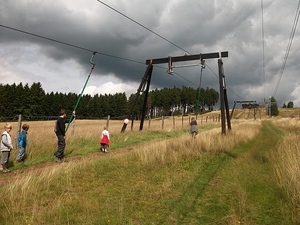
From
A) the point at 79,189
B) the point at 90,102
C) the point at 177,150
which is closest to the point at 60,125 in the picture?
the point at 79,189

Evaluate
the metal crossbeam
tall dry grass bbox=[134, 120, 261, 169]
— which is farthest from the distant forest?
tall dry grass bbox=[134, 120, 261, 169]

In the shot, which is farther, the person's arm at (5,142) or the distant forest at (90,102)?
the distant forest at (90,102)

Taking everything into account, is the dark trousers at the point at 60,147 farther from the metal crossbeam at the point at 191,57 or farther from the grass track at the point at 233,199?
the metal crossbeam at the point at 191,57

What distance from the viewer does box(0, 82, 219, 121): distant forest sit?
6769 cm

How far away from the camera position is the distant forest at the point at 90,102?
6769cm

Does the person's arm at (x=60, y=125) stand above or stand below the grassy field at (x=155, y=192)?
above

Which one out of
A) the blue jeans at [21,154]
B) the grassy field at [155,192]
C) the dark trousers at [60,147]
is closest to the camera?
the grassy field at [155,192]

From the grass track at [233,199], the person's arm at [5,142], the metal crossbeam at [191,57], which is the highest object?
the metal crossbeam at [191,57]

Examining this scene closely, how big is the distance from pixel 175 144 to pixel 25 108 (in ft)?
228

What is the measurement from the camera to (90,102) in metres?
91.5

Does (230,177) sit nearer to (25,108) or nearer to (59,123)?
(59,123)

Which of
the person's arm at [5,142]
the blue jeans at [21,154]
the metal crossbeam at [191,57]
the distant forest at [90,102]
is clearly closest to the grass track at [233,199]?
the person's arm at [5,142]

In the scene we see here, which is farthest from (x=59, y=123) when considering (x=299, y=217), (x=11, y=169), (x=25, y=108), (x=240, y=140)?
(x=25, y=108)

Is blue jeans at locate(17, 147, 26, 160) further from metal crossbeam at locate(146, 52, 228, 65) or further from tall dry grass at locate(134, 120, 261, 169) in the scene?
metal crossbeam at locate(146, 52, 228, 65)
